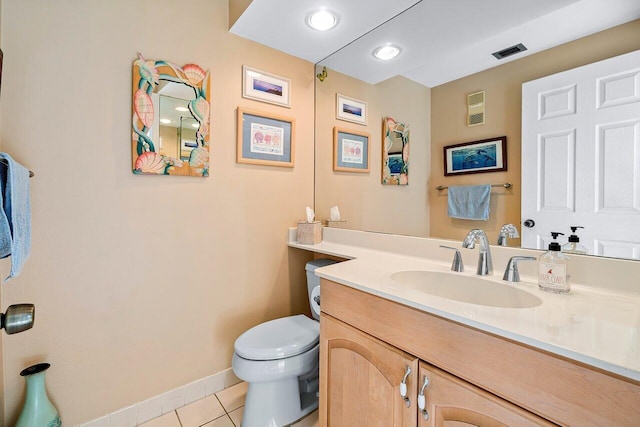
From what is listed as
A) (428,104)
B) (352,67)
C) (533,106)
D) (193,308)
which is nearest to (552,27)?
(533,106)

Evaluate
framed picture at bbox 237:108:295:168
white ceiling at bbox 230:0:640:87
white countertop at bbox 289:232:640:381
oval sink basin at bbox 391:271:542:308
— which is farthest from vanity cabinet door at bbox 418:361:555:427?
framed picture at bbox 237:108:295:168

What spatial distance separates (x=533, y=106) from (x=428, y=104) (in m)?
0.46

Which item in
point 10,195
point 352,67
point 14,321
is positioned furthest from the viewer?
point 352,67

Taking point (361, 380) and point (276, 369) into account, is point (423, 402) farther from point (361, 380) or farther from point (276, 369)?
point (276, 369)

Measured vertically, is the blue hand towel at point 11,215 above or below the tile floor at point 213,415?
above

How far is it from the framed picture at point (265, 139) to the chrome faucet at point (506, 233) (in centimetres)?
128

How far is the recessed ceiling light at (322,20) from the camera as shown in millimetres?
1521

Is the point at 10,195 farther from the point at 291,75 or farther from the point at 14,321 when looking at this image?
the point at 291,75

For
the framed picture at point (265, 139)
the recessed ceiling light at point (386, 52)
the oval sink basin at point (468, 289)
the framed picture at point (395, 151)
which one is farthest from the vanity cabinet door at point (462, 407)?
the recessed ceiling light at point (386, 52)

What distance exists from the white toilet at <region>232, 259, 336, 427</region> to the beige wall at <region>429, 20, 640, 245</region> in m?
0.85

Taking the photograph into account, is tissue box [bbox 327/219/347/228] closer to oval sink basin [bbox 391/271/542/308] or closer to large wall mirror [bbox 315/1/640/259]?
large wall mirror [bbox 315/1/640/259]

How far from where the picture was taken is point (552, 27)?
106cm

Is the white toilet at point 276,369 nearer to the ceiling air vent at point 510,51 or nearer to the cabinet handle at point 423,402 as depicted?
the cabinet handle at point 423,402

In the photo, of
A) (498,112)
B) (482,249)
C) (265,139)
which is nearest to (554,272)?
(482,249)
